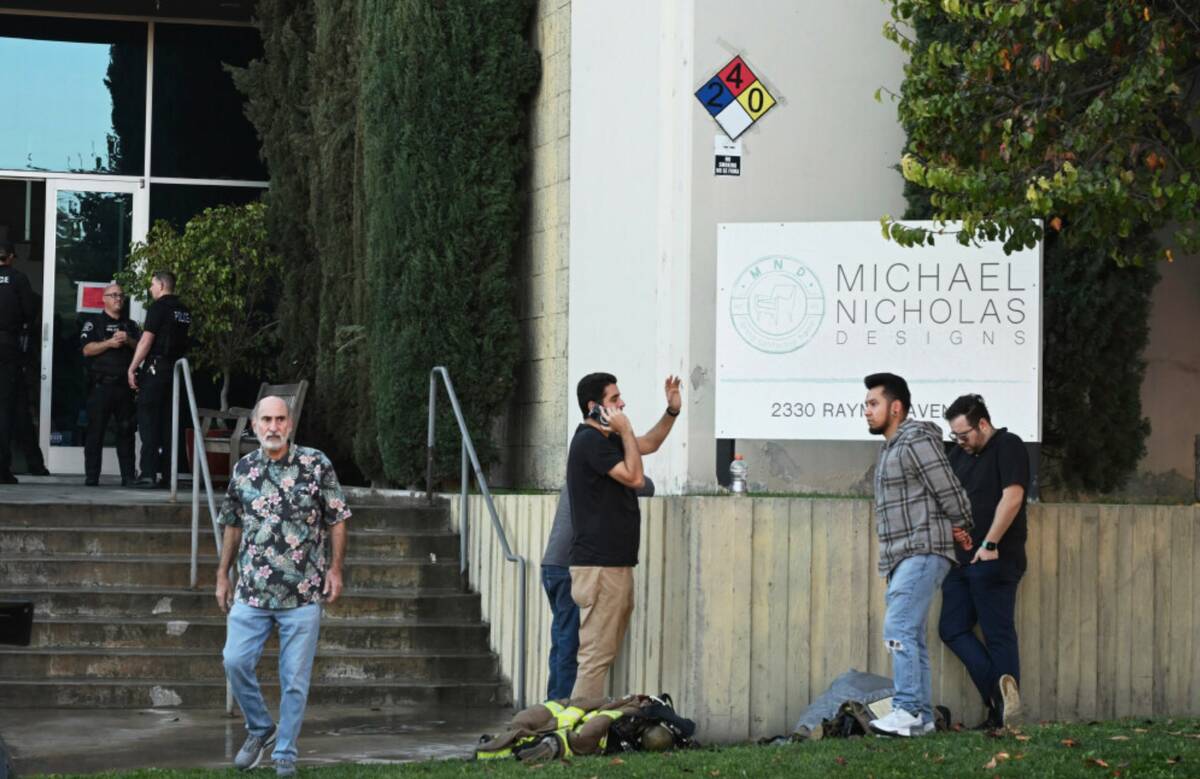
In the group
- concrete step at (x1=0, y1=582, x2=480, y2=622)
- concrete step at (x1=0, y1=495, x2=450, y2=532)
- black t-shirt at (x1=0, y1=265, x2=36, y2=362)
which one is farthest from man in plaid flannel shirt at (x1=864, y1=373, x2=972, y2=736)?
black t-shirt at (x1=0, y1=265, x2=36, y2=362)

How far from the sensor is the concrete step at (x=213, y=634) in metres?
12.0

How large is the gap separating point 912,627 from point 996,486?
1.28 meters

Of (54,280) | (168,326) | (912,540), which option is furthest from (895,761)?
(54,280)

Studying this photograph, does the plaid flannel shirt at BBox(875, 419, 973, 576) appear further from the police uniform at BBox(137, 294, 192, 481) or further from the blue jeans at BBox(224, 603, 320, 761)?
the police uniform at BBox(137, 294, 192, 481)

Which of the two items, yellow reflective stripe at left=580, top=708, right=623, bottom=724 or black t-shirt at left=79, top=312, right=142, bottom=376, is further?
black t-shirt at left=79, top=312, right=142, bottom=376

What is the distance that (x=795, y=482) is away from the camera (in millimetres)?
11750

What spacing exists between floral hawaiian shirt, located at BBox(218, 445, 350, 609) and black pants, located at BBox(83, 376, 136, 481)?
23.4 ft

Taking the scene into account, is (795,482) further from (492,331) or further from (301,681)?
(301,681)

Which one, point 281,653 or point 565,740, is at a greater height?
point 281,653

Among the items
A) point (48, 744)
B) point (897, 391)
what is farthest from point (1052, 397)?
point (48, 744)

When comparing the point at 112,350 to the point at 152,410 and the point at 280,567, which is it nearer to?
the point at 152,410

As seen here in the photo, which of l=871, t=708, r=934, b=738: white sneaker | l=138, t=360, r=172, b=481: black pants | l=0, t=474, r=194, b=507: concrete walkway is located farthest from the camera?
l=138, t=360, r=172, b=481: black pants

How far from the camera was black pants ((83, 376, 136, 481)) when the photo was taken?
15609 millimetres

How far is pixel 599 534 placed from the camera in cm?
973
